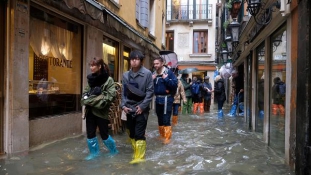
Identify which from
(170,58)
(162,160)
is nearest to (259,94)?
(162,160)

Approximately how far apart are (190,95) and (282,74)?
8900mm

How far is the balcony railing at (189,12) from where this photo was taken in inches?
1121

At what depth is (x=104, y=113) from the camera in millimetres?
5039

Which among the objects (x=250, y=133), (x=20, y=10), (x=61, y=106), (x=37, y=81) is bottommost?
(x=250, y=133)

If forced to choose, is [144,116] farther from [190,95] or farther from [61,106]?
[190,95]

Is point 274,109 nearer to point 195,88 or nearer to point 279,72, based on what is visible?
point 279,72

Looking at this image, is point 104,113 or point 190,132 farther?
point 190,132

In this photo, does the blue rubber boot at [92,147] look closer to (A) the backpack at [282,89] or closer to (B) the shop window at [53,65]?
(B) the shop window at [53,65]

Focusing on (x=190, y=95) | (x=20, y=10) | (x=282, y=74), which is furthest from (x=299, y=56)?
(x=190, y=95)

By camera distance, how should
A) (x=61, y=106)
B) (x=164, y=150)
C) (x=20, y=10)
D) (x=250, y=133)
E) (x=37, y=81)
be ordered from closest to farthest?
(x=20, y=10) → (x=164, y=150) → (x=37, y=81) → (x=61, y=106) → (x=250, y=133)

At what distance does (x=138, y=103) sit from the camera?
16.1 feet

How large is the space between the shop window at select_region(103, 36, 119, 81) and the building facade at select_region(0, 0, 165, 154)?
0.06 metres

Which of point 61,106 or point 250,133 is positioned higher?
point 61,106

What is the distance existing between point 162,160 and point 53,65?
356 cm
